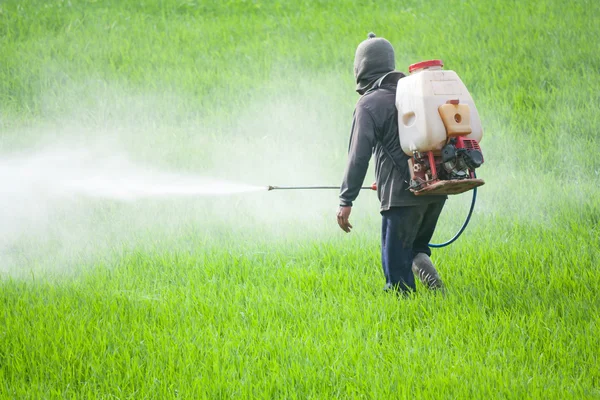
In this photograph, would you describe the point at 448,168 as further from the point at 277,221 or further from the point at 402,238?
the point at 277,221

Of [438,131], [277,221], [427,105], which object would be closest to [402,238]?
[438,131]

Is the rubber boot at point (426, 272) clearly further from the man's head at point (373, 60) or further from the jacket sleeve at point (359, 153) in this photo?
the man's head at point (373, 60)

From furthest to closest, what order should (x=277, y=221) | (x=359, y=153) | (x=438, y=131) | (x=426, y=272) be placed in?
(x=277, y=221)
(x=426, y=272)
(x=359, y=153)
(x=438, y=131)

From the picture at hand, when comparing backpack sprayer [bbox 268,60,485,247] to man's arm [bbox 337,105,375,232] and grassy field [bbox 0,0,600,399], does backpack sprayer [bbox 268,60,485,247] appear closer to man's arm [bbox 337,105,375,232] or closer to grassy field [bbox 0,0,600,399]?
man's arm [bbox 337,105,375,232]

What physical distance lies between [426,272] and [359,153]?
928 millimetres

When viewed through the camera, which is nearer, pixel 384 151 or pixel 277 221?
pixel 384 151

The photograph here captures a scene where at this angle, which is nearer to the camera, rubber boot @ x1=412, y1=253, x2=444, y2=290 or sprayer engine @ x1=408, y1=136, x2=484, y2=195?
sprayer engine @ x1=408, y1=136, x2=484, y2=195

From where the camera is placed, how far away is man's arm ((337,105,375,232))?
4.39 m

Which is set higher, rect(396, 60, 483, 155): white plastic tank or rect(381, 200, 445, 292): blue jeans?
rect(396, 60, 483, 155): white plastic tank

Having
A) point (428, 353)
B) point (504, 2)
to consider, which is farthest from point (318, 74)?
point (428, 353)

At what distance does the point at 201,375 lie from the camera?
367 centimetres

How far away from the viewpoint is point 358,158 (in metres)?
4.41

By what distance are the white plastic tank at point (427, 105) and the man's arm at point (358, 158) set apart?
241 mm

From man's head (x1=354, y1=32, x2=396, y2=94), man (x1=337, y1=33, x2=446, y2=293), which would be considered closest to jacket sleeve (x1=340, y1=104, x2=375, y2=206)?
man (x1=337, y1=33, x2=446, y2=293)
